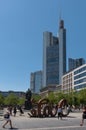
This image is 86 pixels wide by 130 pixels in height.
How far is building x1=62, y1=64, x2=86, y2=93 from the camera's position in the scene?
156462 millimetres

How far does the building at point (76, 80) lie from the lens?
6160 inches

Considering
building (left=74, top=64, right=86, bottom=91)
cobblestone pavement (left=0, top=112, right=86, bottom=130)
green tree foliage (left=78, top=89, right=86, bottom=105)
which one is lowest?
cobblestone pavement (left=0, top=112, right=86, bottom=130)

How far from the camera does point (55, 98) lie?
144 m

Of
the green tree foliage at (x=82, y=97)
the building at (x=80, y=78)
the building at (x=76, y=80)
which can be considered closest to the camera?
the green tree foliage at (x=82, y=97)

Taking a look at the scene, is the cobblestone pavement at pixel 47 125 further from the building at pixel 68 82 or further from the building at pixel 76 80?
the building at pixel 68 82

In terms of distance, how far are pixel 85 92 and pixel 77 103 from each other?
381 inches

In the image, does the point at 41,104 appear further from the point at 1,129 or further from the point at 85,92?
the point at 85,92

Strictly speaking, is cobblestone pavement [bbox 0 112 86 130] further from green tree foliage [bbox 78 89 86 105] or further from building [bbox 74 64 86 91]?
building [bbox 74 64 86 91]

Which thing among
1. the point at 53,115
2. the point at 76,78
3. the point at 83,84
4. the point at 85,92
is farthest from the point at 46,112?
the point at 76,78

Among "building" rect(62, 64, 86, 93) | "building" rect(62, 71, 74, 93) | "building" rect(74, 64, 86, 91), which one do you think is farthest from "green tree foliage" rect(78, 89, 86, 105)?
"building" rect(62, 71, 74, 93)

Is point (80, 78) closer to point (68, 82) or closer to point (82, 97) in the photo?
point (68, 82)

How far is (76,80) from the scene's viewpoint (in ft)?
545

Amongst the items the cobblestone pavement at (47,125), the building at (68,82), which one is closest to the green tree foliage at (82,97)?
the building at (68,82)

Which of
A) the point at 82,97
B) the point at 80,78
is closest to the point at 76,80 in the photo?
the point at 80,78
